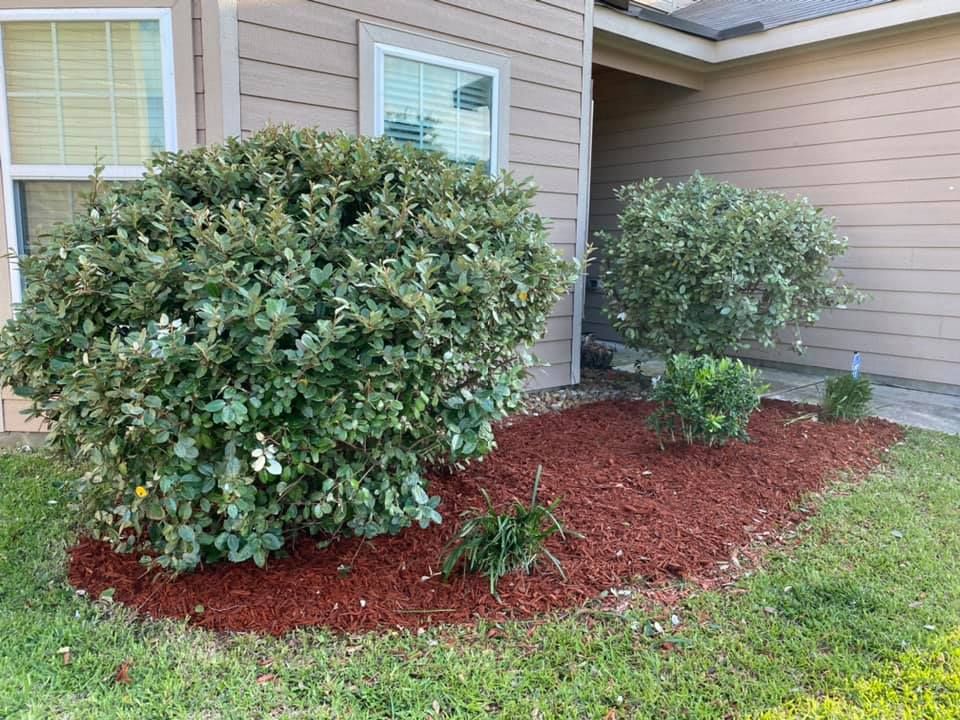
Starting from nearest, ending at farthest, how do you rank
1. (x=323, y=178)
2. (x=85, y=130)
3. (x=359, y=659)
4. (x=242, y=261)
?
(x=359, y=659)
(x=242, y=261)
(x=323, y=178)
(x=85, y=130)

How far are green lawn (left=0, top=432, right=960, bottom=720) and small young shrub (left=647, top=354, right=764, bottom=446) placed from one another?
1.10 meters

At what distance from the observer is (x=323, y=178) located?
293 centimetres

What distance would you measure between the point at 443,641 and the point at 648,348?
3.58 metres

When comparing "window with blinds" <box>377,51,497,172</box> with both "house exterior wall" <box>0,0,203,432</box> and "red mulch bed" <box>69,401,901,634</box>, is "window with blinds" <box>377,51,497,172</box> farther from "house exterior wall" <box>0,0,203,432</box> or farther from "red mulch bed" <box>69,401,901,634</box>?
"red mulch bed" <box>69,401,901,634</box>

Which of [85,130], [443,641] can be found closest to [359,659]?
[443,641]

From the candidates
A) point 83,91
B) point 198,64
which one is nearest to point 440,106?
point 198,64

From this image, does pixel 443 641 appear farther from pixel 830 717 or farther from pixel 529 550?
pixel 830 717

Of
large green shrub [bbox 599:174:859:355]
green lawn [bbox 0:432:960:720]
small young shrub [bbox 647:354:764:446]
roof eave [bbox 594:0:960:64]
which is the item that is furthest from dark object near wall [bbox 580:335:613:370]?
green lawn [bbox 0:432:960:720]

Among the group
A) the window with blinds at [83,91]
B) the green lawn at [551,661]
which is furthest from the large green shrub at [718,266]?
the window with blinds at [83,91]

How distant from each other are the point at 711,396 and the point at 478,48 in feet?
9.28

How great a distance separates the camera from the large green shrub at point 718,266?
15.6ft

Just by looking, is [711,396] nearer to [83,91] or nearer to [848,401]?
[848,401]

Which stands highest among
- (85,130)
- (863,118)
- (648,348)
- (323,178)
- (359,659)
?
(863,118)

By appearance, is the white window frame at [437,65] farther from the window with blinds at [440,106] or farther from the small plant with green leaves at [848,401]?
the small plant with green leaves at [848,401]
